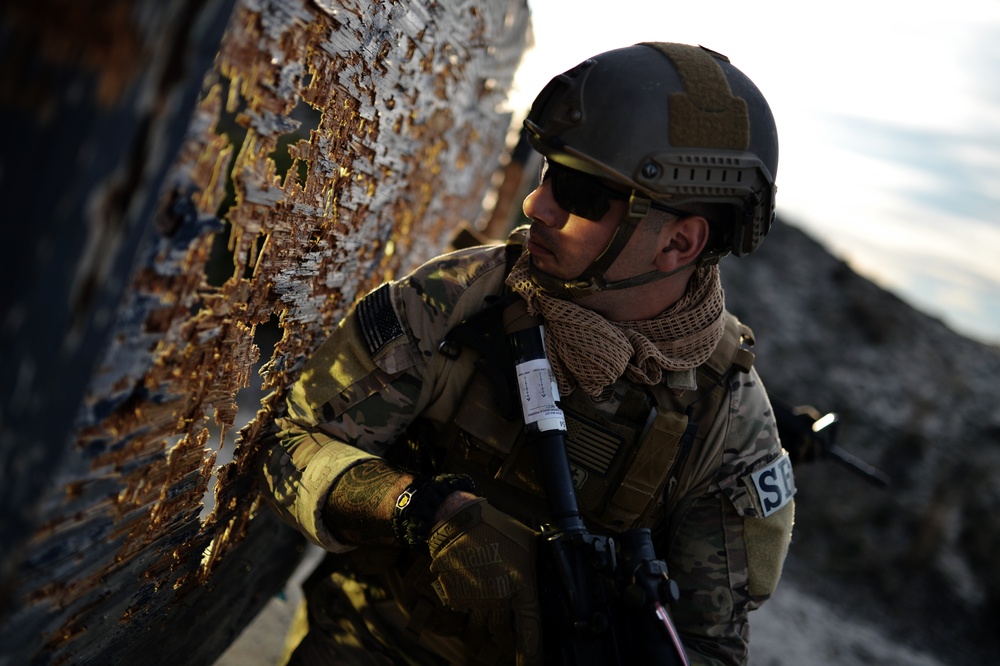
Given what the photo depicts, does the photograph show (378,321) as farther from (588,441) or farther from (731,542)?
(731,542)

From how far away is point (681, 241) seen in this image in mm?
2027

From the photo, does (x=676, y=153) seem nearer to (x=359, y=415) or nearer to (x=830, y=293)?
(x=359, y=415)

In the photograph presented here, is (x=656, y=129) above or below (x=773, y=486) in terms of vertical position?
above

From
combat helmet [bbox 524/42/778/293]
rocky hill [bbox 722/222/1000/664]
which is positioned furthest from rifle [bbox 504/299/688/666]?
rocky hill [bbox 722/222/1000/664]

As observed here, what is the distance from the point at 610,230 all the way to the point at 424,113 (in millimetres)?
942

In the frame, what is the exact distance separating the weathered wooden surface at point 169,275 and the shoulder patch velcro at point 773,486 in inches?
53.0

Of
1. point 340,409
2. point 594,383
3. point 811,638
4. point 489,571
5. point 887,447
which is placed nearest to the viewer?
point 489,571

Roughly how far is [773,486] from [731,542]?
201 mm

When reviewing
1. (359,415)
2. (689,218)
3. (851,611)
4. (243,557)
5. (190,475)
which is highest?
(689,218)

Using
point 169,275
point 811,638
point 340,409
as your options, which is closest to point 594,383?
point 340,409

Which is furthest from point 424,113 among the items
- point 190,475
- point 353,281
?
point 190,475

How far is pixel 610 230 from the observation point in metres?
1.93

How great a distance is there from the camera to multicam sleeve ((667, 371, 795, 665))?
1.98 meters

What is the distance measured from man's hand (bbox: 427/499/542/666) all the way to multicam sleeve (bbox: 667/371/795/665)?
1.74 feet
